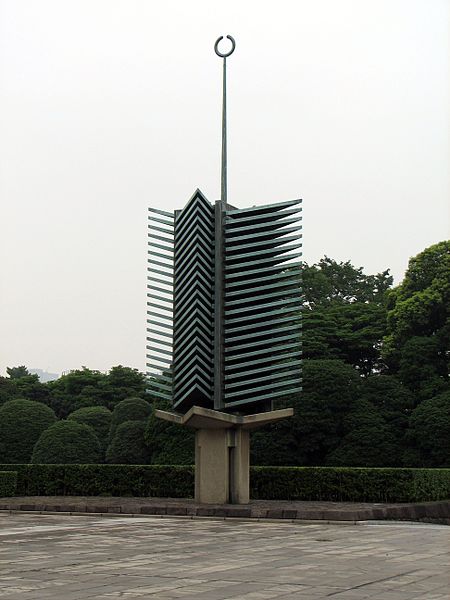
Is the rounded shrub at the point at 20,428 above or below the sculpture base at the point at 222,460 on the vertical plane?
above

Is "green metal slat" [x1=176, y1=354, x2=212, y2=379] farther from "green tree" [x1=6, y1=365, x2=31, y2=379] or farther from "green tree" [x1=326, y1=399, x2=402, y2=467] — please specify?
"green tree" [x1=6, y1=365, x2=31, y2=379]

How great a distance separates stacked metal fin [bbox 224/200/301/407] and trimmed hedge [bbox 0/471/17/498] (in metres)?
9.39

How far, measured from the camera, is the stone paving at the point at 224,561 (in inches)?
362

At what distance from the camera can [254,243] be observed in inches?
890

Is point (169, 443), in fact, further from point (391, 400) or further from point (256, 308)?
point (256, 308)

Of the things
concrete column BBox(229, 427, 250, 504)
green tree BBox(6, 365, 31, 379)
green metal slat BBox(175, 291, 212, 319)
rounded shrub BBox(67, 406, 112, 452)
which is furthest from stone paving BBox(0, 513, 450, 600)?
green tree BBox(6, 365, 31, 379)

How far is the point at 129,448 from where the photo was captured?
33.4m

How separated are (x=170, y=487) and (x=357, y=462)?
6744mm

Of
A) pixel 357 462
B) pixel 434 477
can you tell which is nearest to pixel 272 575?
pixel 434 477

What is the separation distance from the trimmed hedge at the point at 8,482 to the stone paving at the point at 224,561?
31.9 ft

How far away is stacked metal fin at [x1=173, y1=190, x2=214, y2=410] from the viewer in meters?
22.0

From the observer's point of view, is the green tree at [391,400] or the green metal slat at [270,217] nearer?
the green metal slat at [270,217]

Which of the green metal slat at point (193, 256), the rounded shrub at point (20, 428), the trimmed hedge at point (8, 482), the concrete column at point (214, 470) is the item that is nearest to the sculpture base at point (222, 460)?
the concrete column at point (214, 470)

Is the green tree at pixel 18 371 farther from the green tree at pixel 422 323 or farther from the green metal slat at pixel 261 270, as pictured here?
the green metal slat at pixel 261 270
